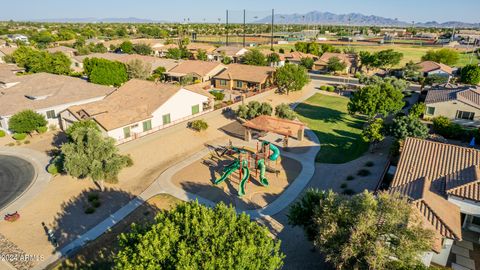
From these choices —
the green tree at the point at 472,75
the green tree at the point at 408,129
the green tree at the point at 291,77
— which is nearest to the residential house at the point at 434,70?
the green tree at the point at 472,75

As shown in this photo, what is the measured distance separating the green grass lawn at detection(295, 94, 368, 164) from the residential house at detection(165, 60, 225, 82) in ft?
89.4

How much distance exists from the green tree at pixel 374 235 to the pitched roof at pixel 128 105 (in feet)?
113

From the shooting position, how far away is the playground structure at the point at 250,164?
31.8 m

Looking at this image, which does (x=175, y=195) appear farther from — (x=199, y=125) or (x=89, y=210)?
(x=199, y=125)

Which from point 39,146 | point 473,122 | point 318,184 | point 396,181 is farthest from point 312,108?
point 39,146

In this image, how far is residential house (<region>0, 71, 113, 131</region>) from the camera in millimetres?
49125

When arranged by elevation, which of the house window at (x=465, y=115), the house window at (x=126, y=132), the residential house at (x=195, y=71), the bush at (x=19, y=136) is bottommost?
the bush at (x=19, y=136)

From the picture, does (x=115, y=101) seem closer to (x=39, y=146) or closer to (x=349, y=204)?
(x=39, y=146)

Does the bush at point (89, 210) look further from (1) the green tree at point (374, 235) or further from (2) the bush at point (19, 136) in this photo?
(2) the bush at point (19, 136)

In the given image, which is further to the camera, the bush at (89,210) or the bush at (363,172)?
the bush at (363,172)

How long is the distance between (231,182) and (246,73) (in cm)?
4537

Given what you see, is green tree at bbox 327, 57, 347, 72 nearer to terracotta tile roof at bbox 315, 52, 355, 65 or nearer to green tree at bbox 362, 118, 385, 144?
terracotta tile roof at bbox 315, 52, 355, 65

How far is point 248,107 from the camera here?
5175cm

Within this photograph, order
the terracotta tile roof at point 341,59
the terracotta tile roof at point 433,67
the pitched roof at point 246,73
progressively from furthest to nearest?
the terracotta tile roof at point 341,59 < the terracotta tile roof at point 433,67 < the pitched roof at point 246,73
